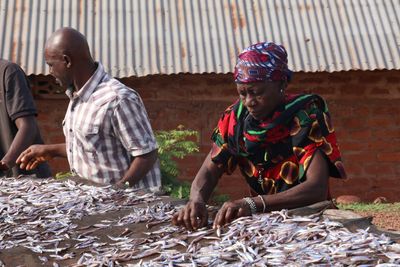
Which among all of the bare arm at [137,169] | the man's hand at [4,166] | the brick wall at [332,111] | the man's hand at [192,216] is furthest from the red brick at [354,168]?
the man's hand at [192,216]

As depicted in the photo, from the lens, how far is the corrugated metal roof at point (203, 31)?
1034cm

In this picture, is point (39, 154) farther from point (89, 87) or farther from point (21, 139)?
point (89, 87)

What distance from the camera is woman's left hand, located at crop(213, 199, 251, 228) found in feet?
11.6

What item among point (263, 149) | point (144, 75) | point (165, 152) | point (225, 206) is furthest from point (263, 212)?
point (144, 75)

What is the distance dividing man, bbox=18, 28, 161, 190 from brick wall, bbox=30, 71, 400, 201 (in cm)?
561

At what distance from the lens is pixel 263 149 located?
4.07 m

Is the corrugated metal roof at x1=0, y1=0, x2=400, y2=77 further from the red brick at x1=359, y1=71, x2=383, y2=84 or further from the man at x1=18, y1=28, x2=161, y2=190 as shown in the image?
the man at x1=18, y1=28, x2=161, y2=190

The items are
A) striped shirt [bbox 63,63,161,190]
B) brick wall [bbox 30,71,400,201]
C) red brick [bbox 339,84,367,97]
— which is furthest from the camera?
red brick [bbox 339,84,367,97]

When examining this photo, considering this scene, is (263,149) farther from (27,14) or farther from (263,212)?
(27,14)

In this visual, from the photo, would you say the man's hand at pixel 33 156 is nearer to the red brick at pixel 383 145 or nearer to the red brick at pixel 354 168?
the red brick at pixel 354 168

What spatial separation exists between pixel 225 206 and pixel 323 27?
25.4ft

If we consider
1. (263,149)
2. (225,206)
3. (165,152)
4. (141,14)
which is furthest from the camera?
(141,14)

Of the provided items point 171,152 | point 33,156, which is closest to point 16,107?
point 33,156

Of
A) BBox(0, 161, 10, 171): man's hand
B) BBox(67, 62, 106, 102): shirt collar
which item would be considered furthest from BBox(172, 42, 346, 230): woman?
BBox(0, 161, 10, 171): man's hand
